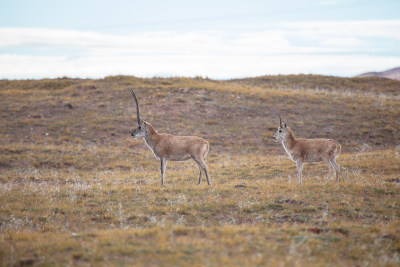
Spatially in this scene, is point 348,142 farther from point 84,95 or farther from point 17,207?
point 84,95

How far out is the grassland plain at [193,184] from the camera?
824 centimetres

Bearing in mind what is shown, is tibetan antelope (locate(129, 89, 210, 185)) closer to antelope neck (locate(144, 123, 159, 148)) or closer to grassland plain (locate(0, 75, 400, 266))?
antelope neck (locate(144, 123, 159, 148))

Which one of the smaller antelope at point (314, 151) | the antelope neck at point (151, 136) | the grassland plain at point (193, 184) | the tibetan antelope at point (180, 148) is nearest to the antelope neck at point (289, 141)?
the smaller antelope at point (314, 151)

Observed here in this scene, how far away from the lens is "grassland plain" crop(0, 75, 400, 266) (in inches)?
324

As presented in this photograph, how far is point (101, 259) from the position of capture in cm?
766

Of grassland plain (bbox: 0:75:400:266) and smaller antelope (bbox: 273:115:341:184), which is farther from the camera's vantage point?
smaller antelope (bbox: 273:115:341:184)

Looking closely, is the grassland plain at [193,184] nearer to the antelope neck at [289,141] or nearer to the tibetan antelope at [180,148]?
the tibetan antelope at [180,148]

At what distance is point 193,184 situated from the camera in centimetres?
1606

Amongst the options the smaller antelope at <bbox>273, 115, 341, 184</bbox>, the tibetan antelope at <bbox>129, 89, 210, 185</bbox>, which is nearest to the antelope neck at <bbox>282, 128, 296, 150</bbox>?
the smaller antelope at <bbox>273, 115, 341, 184</bbox>

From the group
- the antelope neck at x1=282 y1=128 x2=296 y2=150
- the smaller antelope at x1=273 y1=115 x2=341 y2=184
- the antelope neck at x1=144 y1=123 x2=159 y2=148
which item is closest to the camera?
the smaller antelope at x1=273 y1=115 x2=341 y2=184

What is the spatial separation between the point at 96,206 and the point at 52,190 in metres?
3.20

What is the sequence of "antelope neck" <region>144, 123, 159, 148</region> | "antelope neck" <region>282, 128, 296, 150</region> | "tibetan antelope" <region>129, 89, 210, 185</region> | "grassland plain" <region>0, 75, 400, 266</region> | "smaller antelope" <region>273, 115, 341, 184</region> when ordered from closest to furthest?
"grassland plain" <region>0, 75, 400, 266</region> < "smaller antelope" <region>273, 115, 341, 184</region> < "tibetan antelope" <region>129, 89, 210, 185</region> < "antelope neck" <region>282, 128, 296, 150</region> < "antelope neck" <region>144, 123, 159, 148</region>

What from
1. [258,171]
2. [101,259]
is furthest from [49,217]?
[258,171]

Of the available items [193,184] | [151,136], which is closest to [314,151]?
[193,184]
